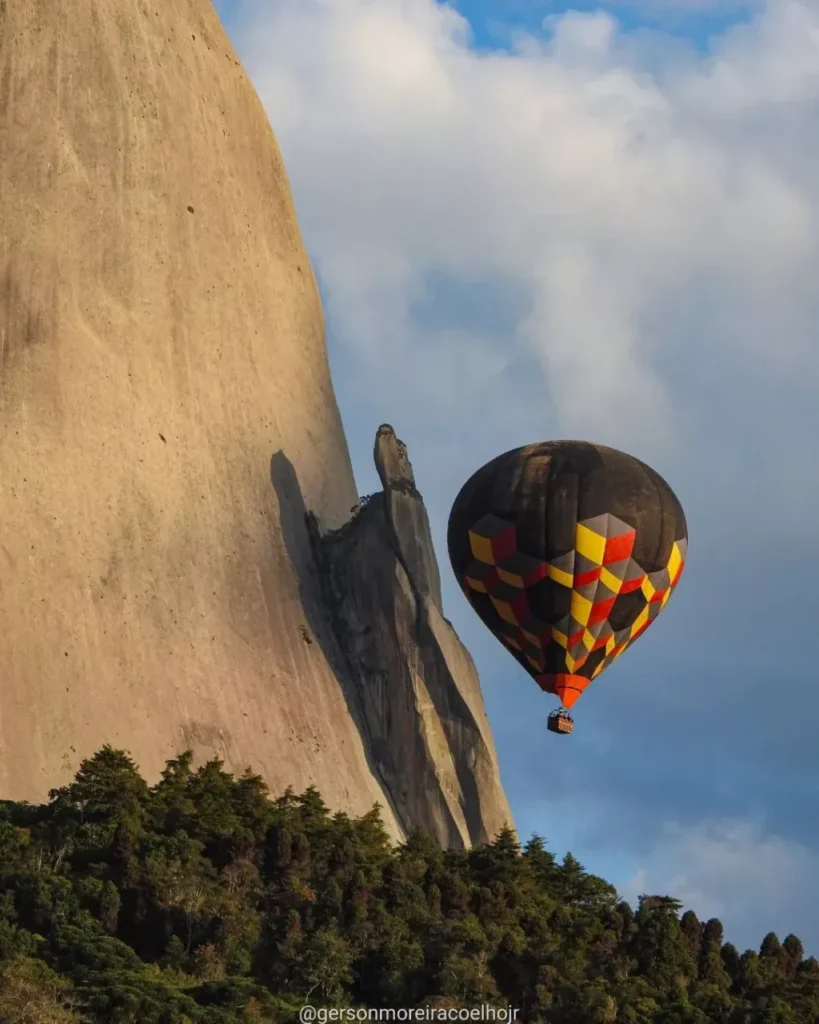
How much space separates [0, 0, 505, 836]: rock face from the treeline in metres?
3.64

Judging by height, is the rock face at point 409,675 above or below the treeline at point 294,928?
above

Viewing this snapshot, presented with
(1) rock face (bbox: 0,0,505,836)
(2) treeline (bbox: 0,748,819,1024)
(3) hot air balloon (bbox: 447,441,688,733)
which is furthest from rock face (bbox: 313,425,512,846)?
(3) hot air balloon (bbox: 447,441,688,733)

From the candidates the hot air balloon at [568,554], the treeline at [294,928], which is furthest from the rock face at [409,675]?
the hot air balloon at [568,554]

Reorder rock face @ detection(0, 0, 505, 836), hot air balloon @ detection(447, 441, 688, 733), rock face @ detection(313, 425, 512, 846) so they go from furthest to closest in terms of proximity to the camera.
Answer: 1. rock face @ detection(313, 425, 512, 846)
2. rock face @ detection(0, 0, 505, 836)
3. hot air balloon @ detection(447, 441, 688, 733)

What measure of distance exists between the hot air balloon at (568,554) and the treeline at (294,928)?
4218 millimetres

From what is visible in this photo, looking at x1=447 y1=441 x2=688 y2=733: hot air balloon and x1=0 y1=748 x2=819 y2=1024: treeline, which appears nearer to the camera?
x1=0 y1=748 x2=819 y2=1024: treeline

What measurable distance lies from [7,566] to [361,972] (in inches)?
541

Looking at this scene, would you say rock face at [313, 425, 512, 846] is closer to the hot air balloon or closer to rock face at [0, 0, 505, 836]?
rock face at [0, 0, 505, 836]

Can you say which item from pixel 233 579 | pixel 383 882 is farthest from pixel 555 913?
pixel 233 579

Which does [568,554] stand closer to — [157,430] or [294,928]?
[294,928]

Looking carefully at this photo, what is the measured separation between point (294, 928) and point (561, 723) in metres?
8.48

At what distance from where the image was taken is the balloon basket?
54.8 metres

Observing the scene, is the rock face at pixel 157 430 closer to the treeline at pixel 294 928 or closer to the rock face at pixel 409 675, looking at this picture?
the rock face at pixel 409 675

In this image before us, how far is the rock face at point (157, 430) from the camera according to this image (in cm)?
5803
